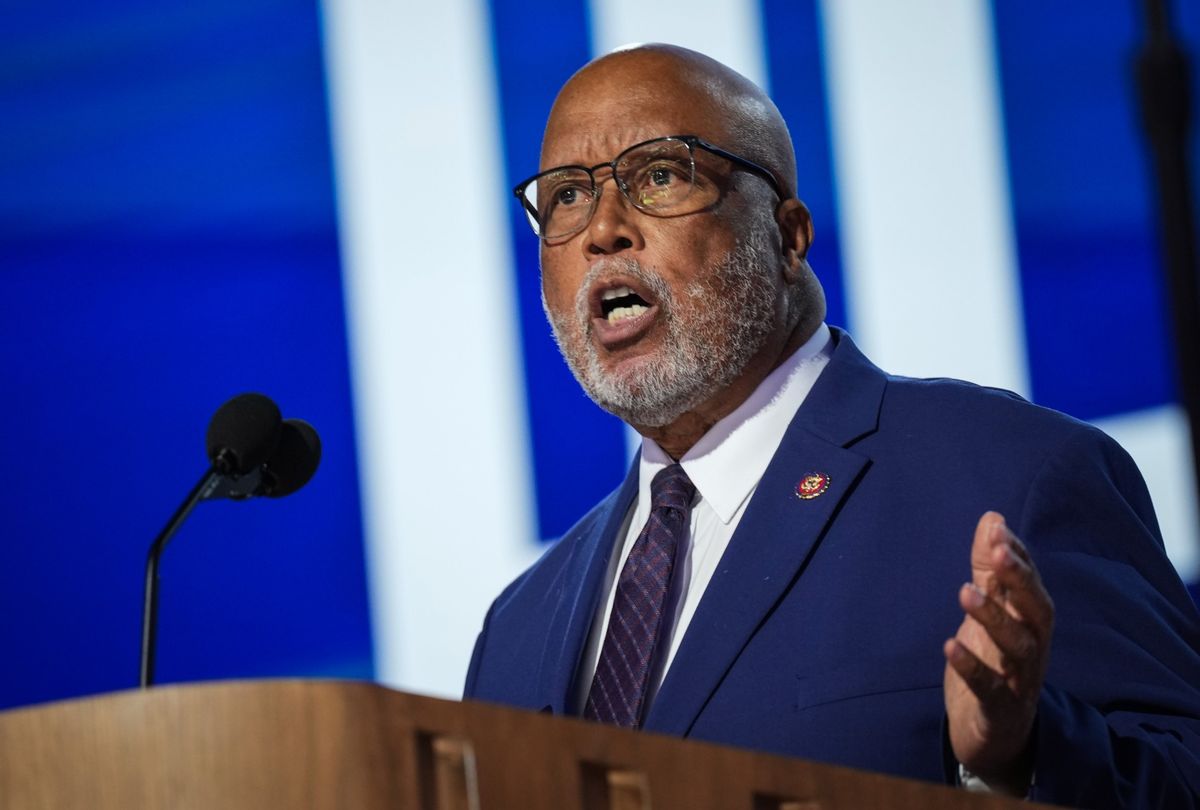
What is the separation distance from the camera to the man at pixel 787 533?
1380mm

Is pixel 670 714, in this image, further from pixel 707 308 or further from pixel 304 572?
pixel 304 572

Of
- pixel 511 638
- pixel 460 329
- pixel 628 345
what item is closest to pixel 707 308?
pixel 628 345

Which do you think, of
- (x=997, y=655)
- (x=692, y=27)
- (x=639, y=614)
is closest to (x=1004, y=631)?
(x=997, y=655)

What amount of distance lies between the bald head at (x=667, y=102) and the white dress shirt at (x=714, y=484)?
297mm

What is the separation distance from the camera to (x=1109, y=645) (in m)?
1.51

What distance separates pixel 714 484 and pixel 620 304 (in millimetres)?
277

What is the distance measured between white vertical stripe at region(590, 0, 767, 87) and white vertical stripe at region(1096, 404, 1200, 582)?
1136 mm

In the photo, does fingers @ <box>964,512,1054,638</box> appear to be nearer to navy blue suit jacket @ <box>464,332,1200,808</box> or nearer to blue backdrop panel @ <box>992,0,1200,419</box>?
navy blue suit jacket @ <box>464,332,1200,808</box>

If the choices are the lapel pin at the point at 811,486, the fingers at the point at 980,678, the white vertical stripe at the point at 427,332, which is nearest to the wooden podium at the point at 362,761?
the fingers at the point at 980,678

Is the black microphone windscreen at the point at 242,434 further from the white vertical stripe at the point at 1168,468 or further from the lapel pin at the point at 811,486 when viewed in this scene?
the white vertical stripe at the point at 1168,468

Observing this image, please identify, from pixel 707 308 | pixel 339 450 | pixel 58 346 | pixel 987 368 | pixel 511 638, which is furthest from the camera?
pixel 987 368

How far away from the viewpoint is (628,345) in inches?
77.0

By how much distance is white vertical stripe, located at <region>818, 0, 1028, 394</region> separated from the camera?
3.14m

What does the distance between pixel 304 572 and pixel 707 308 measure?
3.45ft
